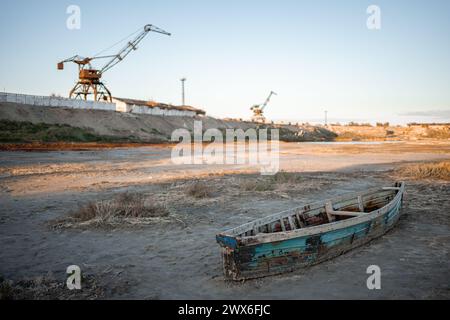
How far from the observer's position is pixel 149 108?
206 feet

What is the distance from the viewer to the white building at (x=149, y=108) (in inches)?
2306

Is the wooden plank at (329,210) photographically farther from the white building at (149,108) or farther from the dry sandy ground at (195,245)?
the white building at (149,108)

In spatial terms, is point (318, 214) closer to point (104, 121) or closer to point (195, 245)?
point (195, 245)

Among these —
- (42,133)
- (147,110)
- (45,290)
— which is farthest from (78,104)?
(45,290)

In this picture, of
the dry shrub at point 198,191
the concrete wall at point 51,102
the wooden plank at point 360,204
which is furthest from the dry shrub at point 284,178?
the concrete wall at point 51,102

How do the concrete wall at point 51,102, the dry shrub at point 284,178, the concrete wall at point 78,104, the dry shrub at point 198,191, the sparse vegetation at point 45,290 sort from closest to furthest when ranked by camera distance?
the sparse vegetation at point 45,290, the dry shrub at point 198,191, the dry shrub at point 284,178, the concrete wall at point 51,102, the concrete wall at point 78,104

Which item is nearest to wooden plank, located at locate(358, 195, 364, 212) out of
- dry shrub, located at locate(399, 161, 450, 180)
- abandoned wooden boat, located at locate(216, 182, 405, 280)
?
abandoned wooden boat, located at locate(216, 182, 405, 280)

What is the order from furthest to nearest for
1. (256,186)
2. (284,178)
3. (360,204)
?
(284,178) < (256,186) < (360,204)

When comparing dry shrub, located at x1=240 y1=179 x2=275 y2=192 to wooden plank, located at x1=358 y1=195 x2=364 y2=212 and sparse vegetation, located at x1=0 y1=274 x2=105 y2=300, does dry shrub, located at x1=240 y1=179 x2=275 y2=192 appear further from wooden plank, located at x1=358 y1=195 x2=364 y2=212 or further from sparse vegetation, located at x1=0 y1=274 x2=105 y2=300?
sparse vegetation, located at x1=0 y1=274 x2=105 y2=300

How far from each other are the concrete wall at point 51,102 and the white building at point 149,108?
346 centimetres

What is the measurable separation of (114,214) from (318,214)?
5652 millimetres

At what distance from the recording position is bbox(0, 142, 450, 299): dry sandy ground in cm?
551

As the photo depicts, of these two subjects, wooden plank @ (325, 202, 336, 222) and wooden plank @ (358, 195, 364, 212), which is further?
wooden plank @ (358, 195, 364, 212)
